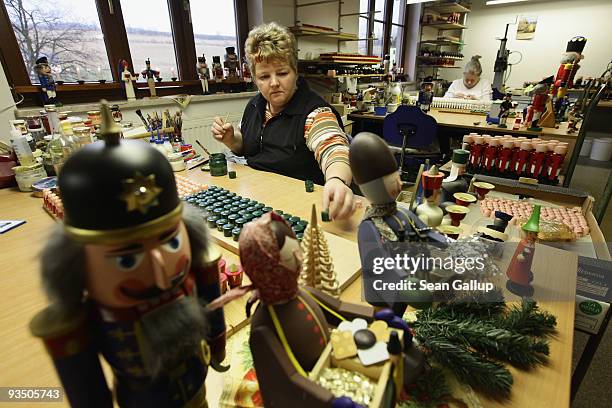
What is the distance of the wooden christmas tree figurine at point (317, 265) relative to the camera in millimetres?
540

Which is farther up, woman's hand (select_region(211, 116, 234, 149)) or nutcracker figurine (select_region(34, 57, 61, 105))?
nutcracker figurine (select_region(34, 57, 61, 105))

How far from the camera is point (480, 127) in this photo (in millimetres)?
2625

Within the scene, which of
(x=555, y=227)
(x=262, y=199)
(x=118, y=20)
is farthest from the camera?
(x=118, y=20)

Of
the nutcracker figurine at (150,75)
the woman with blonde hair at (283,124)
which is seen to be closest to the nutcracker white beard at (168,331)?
the woman with blonde hair at (283,124)

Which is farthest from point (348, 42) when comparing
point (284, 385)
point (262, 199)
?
point (284, 385)

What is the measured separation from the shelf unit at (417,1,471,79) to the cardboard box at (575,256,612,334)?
5.37m

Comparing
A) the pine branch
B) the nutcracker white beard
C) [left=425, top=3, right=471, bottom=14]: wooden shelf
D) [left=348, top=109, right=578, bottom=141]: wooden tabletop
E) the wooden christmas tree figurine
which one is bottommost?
the pine branch

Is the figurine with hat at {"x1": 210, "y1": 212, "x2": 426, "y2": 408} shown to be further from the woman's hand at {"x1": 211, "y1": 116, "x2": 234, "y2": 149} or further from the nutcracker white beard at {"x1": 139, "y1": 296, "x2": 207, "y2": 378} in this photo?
the woman's hand at {"x1": 211, "y1": 116, "x2": 234, "y2": 149}

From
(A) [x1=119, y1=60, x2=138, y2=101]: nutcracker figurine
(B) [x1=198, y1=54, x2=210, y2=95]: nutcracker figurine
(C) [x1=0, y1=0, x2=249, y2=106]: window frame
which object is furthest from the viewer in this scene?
(B) [x1=198, y1=54, x2=210, y2=95]: nutcracker figurine

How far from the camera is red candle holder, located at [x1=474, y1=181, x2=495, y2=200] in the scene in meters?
0.99

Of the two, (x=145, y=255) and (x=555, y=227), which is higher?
(x=145, y=255)

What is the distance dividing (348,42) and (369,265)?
4.18 metres

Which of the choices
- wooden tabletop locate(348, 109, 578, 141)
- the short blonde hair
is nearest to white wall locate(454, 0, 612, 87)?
wooden tabletop locate(348, 109, 578, 141)

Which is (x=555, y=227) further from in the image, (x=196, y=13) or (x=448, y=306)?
(x=196, y=13)
